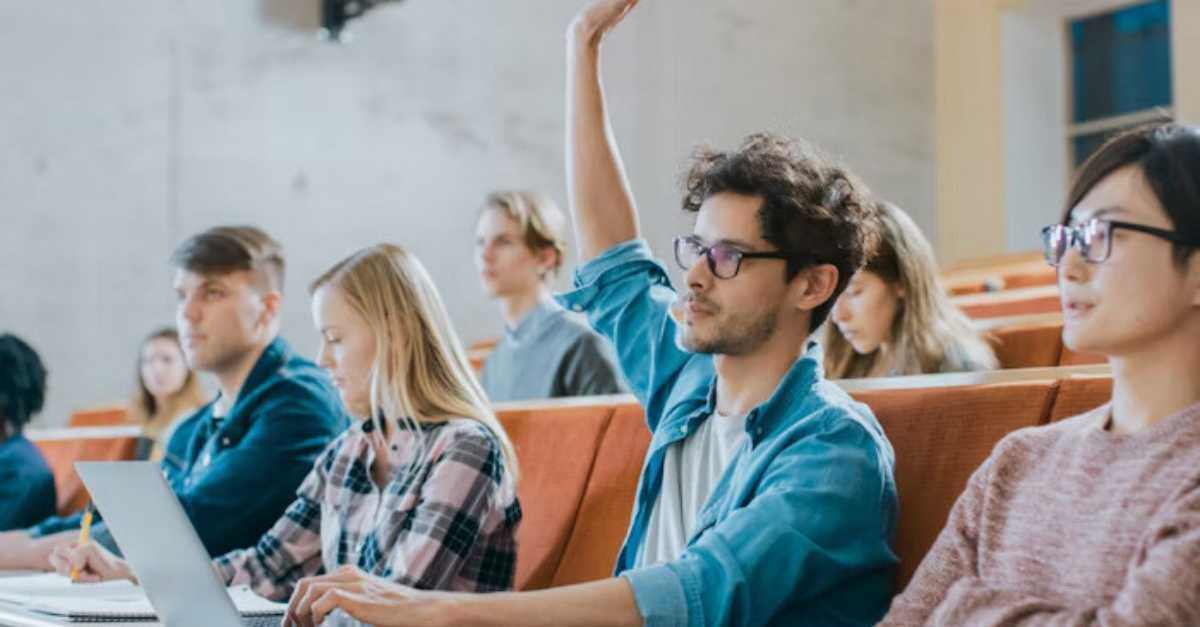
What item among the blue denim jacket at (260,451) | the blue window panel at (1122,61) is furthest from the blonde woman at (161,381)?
the blue window panel at (1122,61)

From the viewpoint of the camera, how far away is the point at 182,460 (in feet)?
10.5

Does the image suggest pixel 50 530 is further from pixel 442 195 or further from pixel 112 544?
pixel 442 195

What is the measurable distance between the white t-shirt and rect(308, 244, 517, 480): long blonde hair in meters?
0.38

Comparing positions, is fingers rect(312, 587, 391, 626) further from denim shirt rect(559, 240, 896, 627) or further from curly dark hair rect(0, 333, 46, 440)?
curly dark hair rect(0, 333, 46, 440)

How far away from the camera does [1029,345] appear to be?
9.68ft

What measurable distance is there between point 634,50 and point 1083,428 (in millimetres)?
6534

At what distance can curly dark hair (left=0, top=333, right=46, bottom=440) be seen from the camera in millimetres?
3785

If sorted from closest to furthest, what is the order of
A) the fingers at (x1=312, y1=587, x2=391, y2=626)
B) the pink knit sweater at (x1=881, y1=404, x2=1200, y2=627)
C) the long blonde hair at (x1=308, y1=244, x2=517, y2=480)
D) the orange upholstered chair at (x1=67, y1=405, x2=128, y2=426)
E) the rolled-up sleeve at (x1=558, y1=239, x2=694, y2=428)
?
the pink knit sweater at (x1=881, y1=404, x2=1200, y2=627)
the fingers at (x1=312, y1=587, x2=391, y2=626)
the rolled-up sleeve at (x1=558, y1=239, x2=694, y2=428)
the long blonde hair at (x1=308, y1=244, x2=517, y2=480)
the orange upholstered chair at (x1=67, y1=405, x2=128, y2=426)

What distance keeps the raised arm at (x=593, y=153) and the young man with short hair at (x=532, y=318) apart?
1320mm

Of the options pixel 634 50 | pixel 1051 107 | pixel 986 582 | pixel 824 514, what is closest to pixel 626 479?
pixel 824 514

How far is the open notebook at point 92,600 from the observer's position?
183 cm

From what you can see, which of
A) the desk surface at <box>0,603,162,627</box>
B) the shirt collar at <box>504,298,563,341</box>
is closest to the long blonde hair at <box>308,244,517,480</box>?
the desk surface at <box>0,603,162,627</box>

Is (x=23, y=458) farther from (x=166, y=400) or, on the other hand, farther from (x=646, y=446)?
(x=646, y=446)

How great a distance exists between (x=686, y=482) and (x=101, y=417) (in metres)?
4.45
